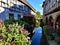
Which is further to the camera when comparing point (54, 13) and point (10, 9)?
point (10, 9)

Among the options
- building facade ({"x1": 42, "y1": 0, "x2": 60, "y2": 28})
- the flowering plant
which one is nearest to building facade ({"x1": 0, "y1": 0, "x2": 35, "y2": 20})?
Result: building facade ({"x1": 42, "y1": 0, "x2": 60, "y2": 28})

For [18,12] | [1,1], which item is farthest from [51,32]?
[18,12]

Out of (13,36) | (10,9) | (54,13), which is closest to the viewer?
(13,36)

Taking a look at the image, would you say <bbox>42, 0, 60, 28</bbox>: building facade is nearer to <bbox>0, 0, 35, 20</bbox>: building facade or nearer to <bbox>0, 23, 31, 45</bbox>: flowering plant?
<bbox>0, 0, 35, 20</bbox>: building facade

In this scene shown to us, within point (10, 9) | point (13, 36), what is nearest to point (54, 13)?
point (10, 9)

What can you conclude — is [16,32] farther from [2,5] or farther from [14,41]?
[2,5]

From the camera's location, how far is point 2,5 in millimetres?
15922

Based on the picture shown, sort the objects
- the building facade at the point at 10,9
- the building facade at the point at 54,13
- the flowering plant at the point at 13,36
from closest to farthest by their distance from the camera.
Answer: the flowering plant at the point at 13,36
the building facade at the point at 54,13
the building facade at the point at 10,9

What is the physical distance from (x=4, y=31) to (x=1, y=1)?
8043 mm

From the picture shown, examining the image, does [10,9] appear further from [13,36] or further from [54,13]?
[13,36]

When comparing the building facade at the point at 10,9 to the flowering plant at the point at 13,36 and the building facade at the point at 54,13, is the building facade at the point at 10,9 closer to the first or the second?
the building facade at the point at 54,13

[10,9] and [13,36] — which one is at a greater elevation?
[10,9]

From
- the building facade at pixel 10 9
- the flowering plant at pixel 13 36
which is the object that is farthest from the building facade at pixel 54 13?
the flowering plant at pixel 13 36

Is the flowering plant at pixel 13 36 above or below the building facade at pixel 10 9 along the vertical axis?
below
